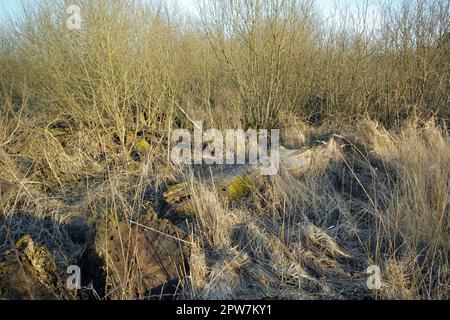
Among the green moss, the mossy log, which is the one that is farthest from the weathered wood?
the mossy log

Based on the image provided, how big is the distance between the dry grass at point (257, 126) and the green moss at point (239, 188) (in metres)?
0.10

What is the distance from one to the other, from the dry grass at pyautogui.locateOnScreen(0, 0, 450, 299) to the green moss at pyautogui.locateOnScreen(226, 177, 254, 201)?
0.10m

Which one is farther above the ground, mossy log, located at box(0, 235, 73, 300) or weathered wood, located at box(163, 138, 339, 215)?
weathered wood, located at box(163, 138, 339, 215)

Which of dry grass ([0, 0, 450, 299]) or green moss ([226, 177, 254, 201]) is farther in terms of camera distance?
green moss ([226, 177, 254, 201])

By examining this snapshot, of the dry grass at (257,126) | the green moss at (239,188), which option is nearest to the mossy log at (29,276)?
the dry grass at (257,126)

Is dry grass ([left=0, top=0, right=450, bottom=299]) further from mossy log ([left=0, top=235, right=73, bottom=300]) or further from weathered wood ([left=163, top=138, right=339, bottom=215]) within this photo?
mossy log ([left=0, top=235, right=73, bottom=300])

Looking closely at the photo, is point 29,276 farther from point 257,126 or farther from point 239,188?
point 257,126

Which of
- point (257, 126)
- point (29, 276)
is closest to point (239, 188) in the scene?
point (29, 276)

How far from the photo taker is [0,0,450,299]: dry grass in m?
2.51

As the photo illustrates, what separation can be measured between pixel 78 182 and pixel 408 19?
5.93 metres

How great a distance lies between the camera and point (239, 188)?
370cm

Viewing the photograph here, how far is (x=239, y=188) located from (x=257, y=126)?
2.93 metres

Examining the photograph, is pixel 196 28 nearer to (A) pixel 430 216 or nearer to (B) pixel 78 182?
(B) pixel 78 182
